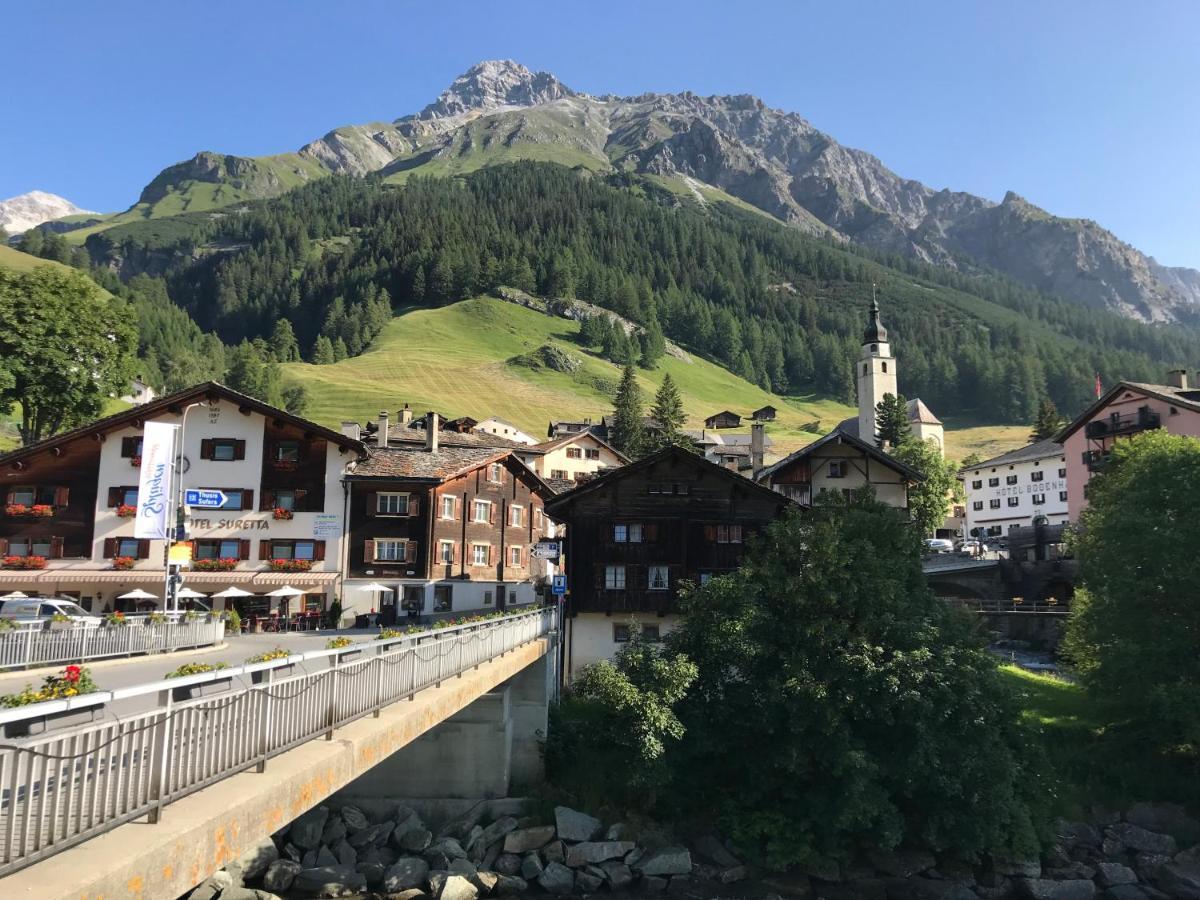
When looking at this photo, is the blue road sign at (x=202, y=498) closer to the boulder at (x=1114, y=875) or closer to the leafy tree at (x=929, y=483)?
the boulder at (x=1114, y=875)

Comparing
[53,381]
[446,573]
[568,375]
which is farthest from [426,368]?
[446,573]

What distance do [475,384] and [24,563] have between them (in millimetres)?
105831

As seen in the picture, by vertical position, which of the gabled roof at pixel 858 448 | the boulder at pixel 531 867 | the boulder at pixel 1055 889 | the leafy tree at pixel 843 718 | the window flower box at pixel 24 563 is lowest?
the boulder at pixel 1055 889

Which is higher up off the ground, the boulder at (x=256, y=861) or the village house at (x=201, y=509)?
the village house at (x=201, y=509)

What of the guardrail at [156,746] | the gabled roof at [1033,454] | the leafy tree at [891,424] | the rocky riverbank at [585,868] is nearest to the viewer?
the guardrail at [156,746]

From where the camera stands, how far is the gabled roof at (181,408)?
161 feet

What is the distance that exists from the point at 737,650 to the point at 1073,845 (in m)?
15.0

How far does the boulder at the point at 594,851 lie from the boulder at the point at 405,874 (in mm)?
4922

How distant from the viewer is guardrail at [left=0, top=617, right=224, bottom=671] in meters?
23.5

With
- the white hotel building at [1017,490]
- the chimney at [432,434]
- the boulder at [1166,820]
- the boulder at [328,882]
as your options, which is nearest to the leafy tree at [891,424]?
the white hotel building at [1017,490]

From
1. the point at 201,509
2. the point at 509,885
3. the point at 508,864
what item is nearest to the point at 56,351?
the point at 201,509

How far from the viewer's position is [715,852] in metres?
30.9

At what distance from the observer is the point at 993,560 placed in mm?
67250

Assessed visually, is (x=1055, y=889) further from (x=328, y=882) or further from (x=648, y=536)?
(x=328, y=882)
